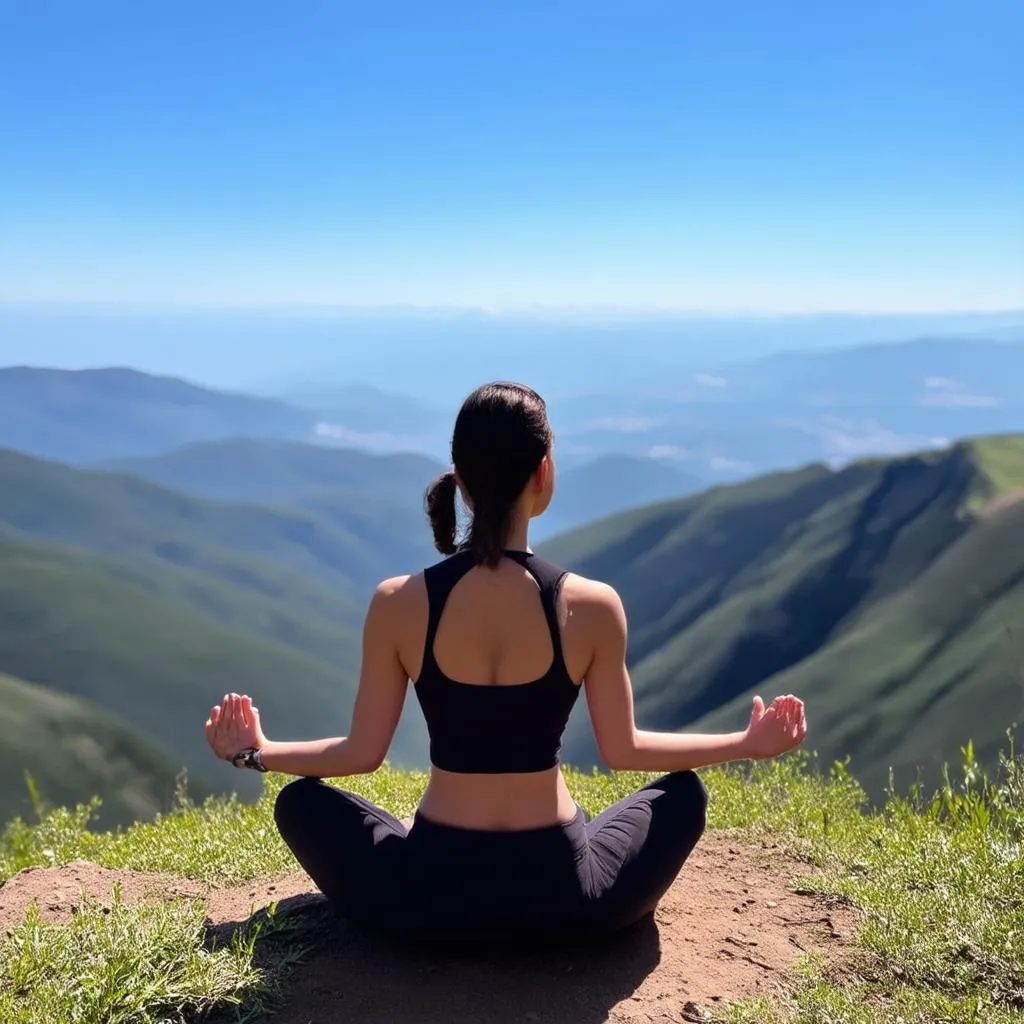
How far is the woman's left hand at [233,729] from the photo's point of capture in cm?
462

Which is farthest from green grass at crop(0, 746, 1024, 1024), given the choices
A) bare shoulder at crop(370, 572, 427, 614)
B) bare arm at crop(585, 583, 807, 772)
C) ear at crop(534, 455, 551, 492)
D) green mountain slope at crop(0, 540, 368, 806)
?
green mountain slope at crop(0, 540, 368, 806)

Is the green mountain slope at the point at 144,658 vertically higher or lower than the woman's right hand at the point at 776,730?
lower

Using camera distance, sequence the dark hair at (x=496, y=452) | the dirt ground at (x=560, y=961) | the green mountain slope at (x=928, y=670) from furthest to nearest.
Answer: the green mountain slope at (x=928, y=670) < the dirt ground at (x=560, y=961) < the dark hair at (x=496, y=452)

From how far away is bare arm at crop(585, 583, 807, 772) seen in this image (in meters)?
4.30

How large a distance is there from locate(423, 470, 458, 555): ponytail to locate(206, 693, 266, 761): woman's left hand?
3.88 feet

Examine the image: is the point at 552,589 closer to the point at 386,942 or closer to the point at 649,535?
the point at 386,942

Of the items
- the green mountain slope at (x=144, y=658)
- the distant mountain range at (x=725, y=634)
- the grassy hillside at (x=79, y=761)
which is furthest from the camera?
the green mountain slope at (x=144, y=658)

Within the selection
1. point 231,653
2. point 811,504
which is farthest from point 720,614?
point 231,653

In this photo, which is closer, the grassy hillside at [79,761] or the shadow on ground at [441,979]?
the shadow on ground at [441,979]

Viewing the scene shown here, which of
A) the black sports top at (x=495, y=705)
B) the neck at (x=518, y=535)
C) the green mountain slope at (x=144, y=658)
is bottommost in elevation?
the green mountain slope at (x=144, y=658)

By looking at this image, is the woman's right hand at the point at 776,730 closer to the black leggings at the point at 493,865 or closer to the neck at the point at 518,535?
the black leggings at the point at 493,865

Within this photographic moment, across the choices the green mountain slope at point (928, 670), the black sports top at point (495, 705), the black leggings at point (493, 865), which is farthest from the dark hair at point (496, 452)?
the green mountain slope at point (928, 670)

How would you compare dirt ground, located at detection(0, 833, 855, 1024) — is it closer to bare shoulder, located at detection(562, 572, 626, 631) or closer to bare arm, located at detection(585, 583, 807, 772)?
bare arm, located at detection(585, 583, 807, 772)

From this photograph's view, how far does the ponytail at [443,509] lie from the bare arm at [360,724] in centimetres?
34
